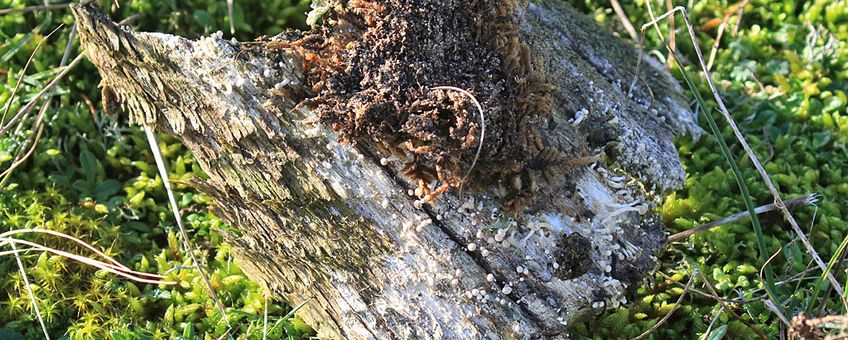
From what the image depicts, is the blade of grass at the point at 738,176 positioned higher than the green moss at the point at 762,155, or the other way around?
the blade of grass at the point at 738,176

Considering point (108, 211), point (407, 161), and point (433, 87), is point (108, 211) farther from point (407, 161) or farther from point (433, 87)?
point (433, 87)

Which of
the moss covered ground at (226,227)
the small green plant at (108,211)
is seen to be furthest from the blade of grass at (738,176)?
the small green plant at (108,211)

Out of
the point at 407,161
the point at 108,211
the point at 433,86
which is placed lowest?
the point at 108,211

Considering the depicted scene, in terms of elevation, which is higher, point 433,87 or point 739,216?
point 433,87

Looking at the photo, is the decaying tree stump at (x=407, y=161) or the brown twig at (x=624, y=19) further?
the brown twig at (x=624, y=19)

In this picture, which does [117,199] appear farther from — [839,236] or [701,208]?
[839,236]

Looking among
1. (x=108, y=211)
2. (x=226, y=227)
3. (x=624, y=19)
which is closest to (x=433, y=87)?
(x=226, y=227)

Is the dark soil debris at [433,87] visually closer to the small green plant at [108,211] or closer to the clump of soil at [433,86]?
the clump of soil at [433,86]
